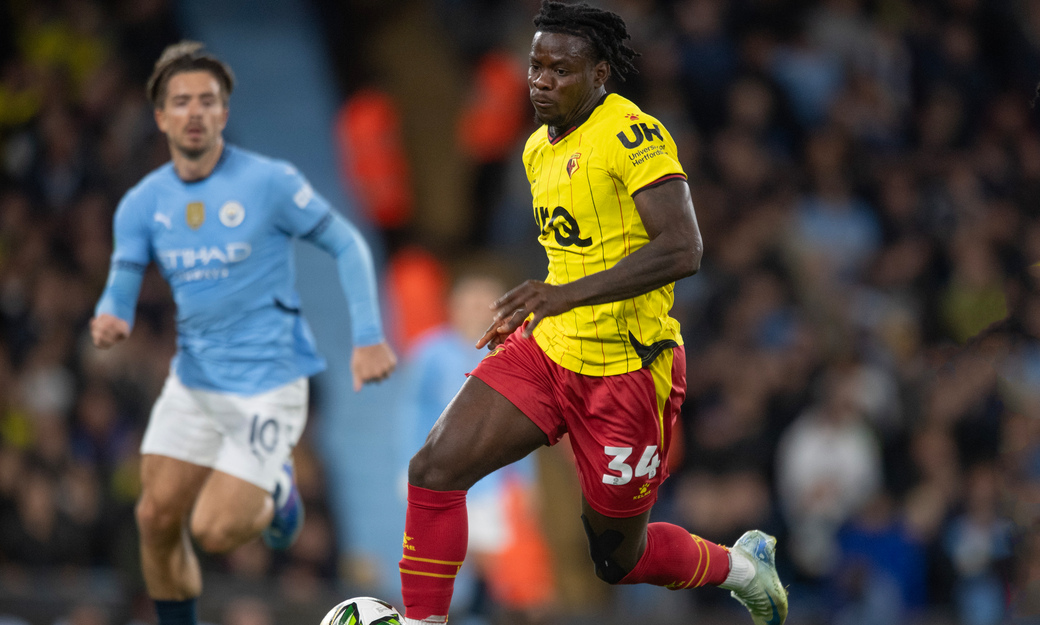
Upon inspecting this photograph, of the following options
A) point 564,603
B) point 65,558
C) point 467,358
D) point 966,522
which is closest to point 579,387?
point 467,358

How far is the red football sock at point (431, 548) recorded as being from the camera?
4230 millimetres

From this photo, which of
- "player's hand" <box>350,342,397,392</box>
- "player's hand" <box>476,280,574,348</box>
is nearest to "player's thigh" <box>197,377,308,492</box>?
"player's hand" <box>350,342,397,392</box>

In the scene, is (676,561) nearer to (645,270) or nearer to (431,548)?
(431,548)

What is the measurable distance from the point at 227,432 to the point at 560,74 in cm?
227

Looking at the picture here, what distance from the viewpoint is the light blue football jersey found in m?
5.36

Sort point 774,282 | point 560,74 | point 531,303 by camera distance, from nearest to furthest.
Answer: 1. point 531,303
2. point 560,74
3. point 774,282

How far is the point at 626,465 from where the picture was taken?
4.33 m

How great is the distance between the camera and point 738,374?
951 centimetres

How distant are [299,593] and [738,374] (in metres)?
3.68

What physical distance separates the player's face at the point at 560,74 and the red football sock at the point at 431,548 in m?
1.37

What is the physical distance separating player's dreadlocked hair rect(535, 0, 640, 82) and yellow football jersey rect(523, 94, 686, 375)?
0.16 m

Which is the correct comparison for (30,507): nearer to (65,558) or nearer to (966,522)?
(65,558)

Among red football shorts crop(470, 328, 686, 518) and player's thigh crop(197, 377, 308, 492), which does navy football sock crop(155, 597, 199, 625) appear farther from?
red football shorts crop(470, 328, 686, 518)

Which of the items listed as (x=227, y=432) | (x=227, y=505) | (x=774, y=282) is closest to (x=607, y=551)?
(x=227, y=505)
